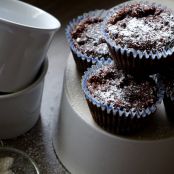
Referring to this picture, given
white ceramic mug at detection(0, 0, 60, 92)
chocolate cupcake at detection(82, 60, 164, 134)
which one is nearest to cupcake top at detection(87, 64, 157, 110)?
chocolate cupcake at detection(82, 60, 164, 134)

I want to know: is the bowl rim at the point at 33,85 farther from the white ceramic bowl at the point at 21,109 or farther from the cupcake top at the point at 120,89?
the cupcake top at the point at 120,89

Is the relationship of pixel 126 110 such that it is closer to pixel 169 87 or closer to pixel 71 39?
pixel 169 87

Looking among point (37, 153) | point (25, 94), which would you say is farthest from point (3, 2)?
point (37, 153)

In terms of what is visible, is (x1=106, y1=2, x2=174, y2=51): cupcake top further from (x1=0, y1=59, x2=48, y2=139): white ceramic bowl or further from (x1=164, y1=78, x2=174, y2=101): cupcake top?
(x1=0, y1=59, x2=48, y2=139): white ceramic bowl

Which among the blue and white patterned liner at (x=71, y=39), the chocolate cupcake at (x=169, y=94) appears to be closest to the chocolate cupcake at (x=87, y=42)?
the blue and white patterned liner at (x=71, y=39)

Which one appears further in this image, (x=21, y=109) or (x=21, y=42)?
(x=21, y=109)

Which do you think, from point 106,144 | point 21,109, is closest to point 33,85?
point 21,109
